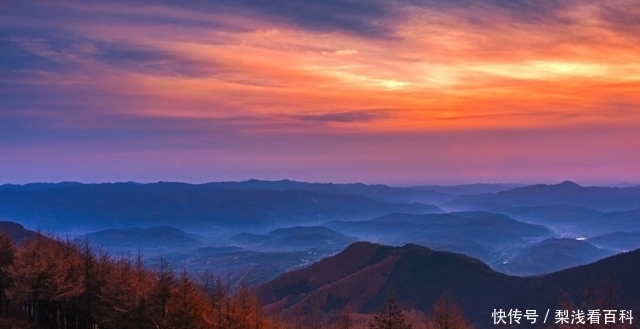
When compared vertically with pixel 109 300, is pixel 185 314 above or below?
below

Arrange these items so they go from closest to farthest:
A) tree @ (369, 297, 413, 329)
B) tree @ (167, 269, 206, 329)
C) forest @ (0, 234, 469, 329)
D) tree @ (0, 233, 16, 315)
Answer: tree @ (167, 269, 206, 329), tree @ (369, 297, 413, 329), forest @ (0, 234, 469, 329), tree @ (0, 233, 16, 315)

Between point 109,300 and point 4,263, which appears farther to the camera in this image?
point 4,263

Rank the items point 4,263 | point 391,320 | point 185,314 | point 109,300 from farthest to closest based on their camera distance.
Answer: point 4,263
point 109,300
point 391,320
point 185,314

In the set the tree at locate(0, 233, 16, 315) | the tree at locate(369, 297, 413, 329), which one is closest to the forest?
the tree at locate(369, 297, 413, 329)

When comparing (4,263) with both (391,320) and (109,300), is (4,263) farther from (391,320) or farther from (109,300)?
(391,320)

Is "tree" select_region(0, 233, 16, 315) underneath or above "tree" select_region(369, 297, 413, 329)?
above

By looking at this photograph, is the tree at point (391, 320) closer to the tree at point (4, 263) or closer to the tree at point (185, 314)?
the tree at point (185, 314)

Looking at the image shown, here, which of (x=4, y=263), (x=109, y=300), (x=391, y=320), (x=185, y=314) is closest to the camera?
(x=185, y=314)

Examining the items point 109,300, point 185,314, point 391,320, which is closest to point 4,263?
point 109,300

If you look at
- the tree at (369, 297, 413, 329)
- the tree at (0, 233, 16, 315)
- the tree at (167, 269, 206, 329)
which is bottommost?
the tree at (369, 297, 413, 329)

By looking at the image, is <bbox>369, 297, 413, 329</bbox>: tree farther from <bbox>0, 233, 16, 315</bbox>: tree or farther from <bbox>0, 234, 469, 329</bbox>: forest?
<bbox>0, 233, 16, 315</bbox>: tree

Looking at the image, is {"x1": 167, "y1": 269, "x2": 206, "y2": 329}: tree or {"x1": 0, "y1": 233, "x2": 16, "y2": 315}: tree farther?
{"x1": 0, "y1": 233, "x2": 16, "y2": 315}: tree

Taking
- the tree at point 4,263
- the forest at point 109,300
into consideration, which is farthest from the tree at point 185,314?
the tree at point 4,263

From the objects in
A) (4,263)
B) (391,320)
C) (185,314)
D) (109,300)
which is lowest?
(391,320)
